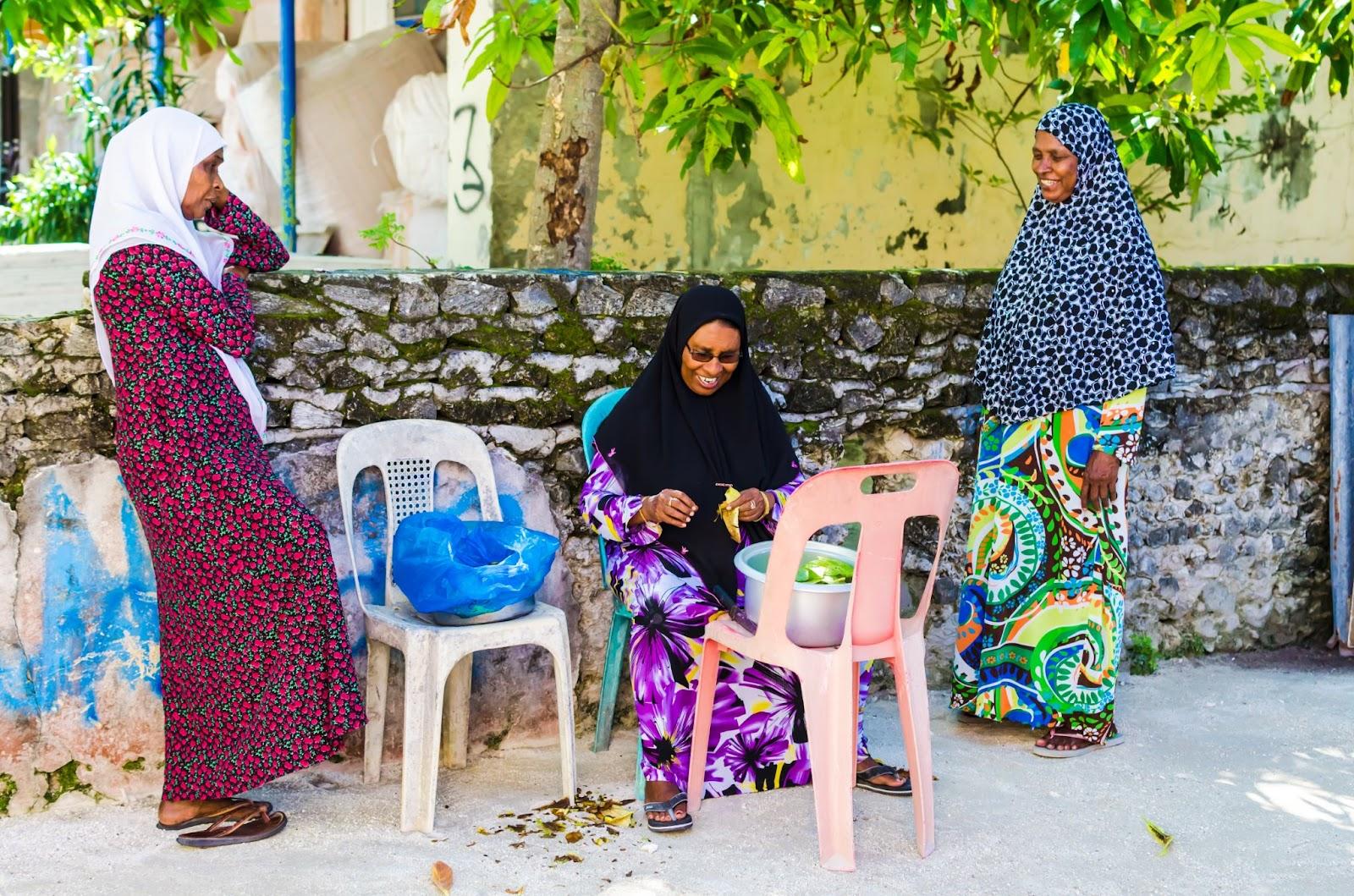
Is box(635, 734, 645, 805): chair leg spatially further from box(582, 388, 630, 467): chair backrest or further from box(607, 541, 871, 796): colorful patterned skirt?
box(582, 388, 630, 467): chair backrest

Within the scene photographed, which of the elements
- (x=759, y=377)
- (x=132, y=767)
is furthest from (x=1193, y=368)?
(x=132, y=767)

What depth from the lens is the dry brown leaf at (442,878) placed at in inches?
112

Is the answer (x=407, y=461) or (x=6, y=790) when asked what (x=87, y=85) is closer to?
(x=407, y=461)

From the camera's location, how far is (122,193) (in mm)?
2945

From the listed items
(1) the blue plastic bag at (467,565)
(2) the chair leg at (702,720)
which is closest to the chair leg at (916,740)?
(2) the chair leg at (702,720)

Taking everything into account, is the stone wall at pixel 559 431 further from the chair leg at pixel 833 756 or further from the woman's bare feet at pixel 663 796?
the chair leg at pixel 833 756

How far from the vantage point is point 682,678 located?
130 inches

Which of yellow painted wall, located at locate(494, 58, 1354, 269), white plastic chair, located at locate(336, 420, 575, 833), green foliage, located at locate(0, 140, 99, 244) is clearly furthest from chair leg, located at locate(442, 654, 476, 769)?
green foliage, located at locate(0, 140, 99, 244)

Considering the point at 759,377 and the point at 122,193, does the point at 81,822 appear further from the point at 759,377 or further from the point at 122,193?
the point at 759,377

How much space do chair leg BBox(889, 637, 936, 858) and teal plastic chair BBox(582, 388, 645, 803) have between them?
2.61 feet

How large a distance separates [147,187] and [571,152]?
177cm

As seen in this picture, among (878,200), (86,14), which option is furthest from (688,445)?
(878,200)

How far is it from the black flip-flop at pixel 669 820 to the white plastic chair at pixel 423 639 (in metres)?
0.26

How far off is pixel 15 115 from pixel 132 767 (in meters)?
9.13
